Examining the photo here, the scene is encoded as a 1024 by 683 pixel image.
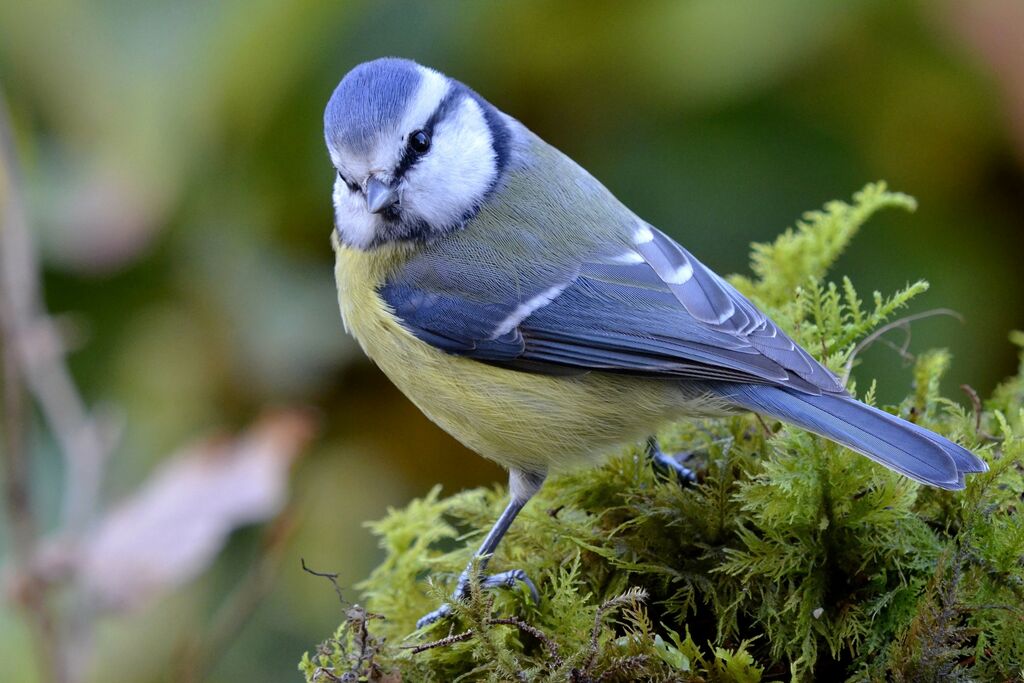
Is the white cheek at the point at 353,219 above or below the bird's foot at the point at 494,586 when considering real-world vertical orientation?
above

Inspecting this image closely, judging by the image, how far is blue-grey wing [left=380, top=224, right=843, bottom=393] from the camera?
1535 millimetres

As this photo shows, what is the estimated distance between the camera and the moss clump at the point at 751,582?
3.80 feet

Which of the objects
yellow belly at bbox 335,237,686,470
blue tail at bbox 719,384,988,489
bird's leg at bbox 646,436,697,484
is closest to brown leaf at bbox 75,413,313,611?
yellow belly at bbox 335,237,686,470

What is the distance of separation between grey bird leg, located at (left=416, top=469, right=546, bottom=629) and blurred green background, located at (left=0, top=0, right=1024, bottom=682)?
1119mm

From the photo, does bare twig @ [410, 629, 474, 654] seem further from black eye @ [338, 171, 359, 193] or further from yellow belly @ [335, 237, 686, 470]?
black eye @ [338, 171, 359, 193]

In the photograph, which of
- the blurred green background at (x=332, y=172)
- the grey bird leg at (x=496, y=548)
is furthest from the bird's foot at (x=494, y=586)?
the blurred green background at (x=332, y=172)

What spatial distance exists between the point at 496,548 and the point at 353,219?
0.65 meters

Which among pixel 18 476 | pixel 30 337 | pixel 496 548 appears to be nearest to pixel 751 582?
pixel 496 548

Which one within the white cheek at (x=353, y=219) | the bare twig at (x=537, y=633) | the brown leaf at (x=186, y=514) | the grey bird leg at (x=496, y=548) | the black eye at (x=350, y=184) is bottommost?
the brown leaf at (x=186, y=514)

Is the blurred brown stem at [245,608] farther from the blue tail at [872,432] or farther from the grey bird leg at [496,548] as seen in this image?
the blue tail at [872,432]

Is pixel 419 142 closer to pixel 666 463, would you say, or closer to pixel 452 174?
pixel 452 174

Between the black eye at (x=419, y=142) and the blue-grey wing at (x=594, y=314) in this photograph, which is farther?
the black eye at (x=419, y=142)

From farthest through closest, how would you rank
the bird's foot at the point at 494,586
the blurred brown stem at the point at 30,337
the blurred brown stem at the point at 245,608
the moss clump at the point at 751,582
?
the blurred brown stem at the point at 30,337, the blurred brown stem at the point at 245,608, the bird's foot at the point at 494,586, the moss clump at the point at 751,582

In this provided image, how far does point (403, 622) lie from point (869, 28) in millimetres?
1980
